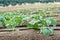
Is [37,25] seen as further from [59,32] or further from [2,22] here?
[2,22]

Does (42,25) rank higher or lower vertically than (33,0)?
higher

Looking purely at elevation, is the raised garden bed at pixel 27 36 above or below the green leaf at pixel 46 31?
below

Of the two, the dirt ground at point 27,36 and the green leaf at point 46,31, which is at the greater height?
the green leaf at point 46,31

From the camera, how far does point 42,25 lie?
1312 millimetres

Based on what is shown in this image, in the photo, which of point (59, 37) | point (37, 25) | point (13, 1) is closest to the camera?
point (59, 37)

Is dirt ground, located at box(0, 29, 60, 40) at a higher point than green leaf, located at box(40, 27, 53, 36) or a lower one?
lower

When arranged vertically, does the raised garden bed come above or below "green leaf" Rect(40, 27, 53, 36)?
below

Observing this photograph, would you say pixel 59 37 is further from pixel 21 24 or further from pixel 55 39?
pixel 21 24

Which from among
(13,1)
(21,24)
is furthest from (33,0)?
(21,24)

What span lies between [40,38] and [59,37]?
11cm

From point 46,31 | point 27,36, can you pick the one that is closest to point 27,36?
point 27,36

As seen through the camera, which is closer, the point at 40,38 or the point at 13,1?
the point at 40,38

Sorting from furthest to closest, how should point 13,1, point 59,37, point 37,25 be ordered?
point 13,1, point 37,25, point 59,37

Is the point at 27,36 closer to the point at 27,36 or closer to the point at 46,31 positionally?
the point at 27,36
